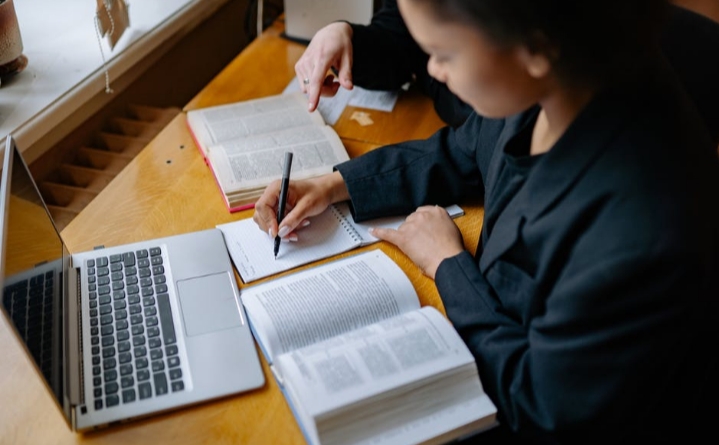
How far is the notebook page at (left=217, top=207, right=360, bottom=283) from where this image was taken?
3.12ft

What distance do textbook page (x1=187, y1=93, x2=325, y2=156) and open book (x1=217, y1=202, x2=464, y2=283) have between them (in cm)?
26

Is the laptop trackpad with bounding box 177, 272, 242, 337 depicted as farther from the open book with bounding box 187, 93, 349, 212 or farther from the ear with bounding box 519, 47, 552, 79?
the ear with bounding box 519, 47, 552, 79

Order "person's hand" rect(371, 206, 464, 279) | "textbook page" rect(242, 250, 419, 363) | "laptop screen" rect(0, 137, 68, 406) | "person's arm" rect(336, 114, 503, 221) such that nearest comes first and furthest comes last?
"laptop screen" rect(0, 137, 68, 406) → "textbook page" rect(242, 250, 419, 363) → "person's hand" rect(371, 206, 464, 279) → "person's arm" rect(336, 114, 503, 221)

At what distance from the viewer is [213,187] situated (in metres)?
1.12

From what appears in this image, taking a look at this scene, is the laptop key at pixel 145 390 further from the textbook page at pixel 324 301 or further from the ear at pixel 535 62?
the ear at pixel 535 62

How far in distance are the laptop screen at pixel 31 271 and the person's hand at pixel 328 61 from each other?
1.77 feet

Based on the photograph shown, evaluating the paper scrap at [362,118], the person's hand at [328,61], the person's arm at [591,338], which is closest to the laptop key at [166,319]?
the person's arm at [591,338]

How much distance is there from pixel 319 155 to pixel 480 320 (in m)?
0.50

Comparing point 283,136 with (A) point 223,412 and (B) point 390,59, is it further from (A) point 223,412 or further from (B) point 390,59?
(A) point 223,412

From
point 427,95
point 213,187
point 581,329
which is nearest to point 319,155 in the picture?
point 213,187

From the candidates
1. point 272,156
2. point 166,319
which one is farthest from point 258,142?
point 166,319


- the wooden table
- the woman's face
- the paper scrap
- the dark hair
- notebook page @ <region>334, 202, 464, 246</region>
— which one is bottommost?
the wooden table

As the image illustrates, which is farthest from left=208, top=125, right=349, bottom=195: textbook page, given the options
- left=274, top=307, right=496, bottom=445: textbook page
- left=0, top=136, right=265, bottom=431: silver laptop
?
left=274, top=307, right=496, bottom=445: textbook page

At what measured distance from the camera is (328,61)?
122cm
